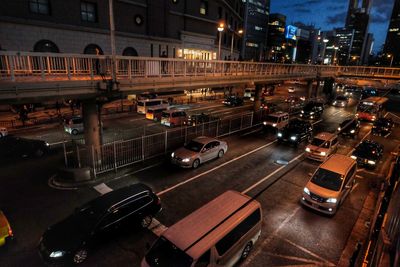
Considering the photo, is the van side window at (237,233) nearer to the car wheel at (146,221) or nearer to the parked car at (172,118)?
the car wheel at (146,221)

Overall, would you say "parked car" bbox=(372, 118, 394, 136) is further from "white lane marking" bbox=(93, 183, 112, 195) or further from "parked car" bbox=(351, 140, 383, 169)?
"white lane marking" bbox=(93, 183, 112, 195)

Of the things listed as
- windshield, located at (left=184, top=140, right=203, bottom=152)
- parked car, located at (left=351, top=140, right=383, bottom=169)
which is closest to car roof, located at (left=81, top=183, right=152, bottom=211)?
windshield, located at (left=184, top=140, right=203, bottom=152)

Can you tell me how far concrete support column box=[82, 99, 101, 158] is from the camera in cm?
1434

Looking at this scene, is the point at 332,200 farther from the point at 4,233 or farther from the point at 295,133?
the point at 4,233

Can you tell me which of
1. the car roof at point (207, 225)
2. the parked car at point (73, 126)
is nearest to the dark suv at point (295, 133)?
the car roof at point (207, 225)

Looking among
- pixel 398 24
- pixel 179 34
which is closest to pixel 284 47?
pixel 398 24

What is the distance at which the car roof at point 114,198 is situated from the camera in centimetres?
895

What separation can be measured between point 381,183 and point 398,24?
229 m

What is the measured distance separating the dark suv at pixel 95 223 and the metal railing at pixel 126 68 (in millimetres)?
6803

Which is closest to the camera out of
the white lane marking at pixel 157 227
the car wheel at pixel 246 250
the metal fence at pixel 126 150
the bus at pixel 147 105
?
the car wheel at pixel 246 250

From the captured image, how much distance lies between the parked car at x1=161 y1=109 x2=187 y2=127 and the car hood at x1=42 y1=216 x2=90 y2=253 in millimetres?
17461

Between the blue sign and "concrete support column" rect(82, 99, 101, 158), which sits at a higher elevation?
the blue sign

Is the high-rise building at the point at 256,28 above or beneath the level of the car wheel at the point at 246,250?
above

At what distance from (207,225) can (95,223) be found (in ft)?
12.8
